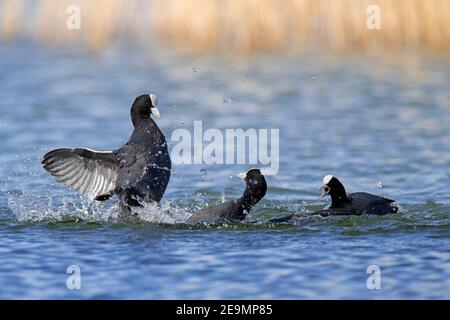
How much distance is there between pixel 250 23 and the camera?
14.1 meters

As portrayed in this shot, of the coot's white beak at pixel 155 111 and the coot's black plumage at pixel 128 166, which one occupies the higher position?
the coot's white beak at pixel 155 111

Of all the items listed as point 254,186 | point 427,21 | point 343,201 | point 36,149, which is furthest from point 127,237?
point 427,21

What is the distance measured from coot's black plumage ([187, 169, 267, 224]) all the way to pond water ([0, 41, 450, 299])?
148 millimetres

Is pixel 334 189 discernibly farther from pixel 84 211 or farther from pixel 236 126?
pixel 236 126

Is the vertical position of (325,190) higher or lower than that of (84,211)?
higher

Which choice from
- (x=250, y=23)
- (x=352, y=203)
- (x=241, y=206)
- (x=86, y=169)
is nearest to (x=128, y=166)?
(x=86, y=169)

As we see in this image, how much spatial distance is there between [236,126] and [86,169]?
4.19m

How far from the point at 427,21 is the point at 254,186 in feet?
22.1

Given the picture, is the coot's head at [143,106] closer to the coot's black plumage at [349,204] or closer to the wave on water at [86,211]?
the wave on water at [86,211]

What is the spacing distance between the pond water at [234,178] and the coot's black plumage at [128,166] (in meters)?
0.20

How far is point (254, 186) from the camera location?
7.65 metres

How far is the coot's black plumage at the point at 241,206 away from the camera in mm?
7637

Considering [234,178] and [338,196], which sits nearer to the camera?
[338,196]

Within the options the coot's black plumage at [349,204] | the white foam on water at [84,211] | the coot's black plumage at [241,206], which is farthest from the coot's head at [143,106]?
the coot's black plumage at [349,204]
